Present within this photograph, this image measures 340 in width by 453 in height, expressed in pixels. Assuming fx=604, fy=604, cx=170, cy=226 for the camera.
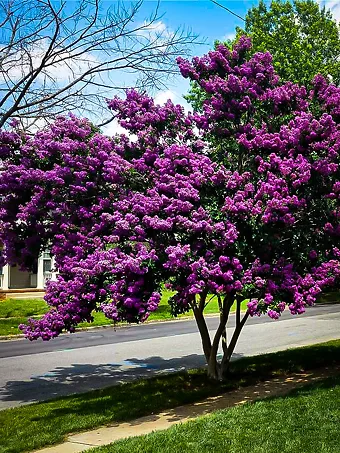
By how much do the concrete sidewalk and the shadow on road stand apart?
286 cm

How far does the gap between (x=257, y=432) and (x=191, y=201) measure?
3.45 metres

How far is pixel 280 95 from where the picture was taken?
32.2 feet

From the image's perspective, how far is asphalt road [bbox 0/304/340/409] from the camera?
11.9 meters

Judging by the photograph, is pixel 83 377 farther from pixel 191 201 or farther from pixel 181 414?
pixel 191 201

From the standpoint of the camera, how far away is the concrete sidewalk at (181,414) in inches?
280

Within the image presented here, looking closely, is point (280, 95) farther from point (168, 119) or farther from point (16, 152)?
point (16, 152)

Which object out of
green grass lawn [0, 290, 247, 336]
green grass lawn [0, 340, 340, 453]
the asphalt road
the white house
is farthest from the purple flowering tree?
the white house

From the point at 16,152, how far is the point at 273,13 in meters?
24.4

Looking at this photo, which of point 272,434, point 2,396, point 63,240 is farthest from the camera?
point 2,396

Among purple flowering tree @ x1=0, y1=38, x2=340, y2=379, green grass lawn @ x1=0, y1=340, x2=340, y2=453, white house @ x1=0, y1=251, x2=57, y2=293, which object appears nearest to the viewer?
green grass lawn @ x1=0, y1=340, x2=340, y2=453

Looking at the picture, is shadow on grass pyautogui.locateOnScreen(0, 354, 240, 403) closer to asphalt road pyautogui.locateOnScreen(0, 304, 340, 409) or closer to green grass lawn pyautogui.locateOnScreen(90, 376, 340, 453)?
asphalt road pyautogui.locateOnScreen(0, 304, 340, 409)

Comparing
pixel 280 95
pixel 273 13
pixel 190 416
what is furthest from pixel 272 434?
pixel 273 13

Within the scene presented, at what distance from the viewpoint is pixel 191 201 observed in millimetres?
8836

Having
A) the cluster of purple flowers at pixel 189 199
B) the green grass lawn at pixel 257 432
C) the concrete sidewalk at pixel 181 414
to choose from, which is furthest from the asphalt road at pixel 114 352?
the green grass lawn at pixel 257 432
